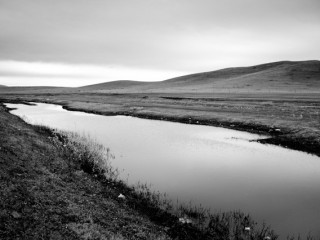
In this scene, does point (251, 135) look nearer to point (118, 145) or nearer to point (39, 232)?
point (118, 145)

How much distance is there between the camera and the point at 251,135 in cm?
3331

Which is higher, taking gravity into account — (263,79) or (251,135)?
(263,79)

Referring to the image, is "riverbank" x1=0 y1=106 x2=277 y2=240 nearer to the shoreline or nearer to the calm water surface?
the calm water surface

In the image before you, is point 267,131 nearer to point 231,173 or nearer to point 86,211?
point 231,173

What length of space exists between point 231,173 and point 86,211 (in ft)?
35.3

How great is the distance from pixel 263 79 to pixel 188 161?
162m

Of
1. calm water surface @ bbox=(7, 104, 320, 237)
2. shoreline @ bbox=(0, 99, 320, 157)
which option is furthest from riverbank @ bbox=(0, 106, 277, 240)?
shoreline @ bbox=(0, 99, 320, 157)

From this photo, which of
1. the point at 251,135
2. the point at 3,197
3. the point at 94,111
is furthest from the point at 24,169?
the point at 94,111

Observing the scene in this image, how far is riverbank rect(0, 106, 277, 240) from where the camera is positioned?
9.77m

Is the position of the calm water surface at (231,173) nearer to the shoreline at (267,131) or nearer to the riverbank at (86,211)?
the riverbank at (86,211)

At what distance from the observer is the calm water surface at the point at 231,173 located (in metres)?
13.3

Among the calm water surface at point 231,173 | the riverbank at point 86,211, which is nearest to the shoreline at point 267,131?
the calm water surface at point 231,173

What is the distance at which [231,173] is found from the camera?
18.8m

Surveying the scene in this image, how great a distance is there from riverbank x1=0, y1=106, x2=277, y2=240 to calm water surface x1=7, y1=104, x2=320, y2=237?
5.05 ft
